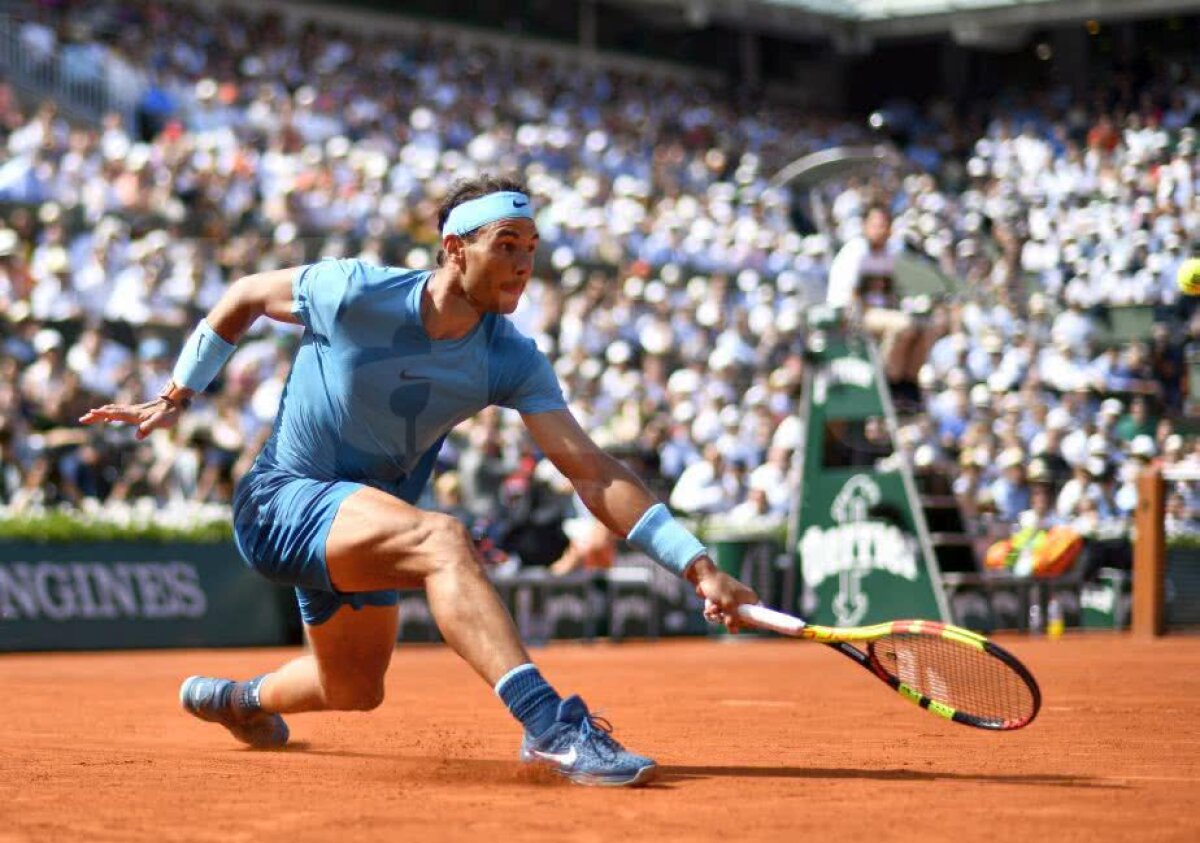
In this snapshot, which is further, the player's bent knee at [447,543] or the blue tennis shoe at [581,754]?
the player's bent knee at [447,543]

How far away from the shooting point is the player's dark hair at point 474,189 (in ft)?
19.2

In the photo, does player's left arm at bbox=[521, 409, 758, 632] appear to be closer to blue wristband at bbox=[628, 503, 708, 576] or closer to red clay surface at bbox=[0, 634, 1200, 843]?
blue wristband at bbox=[628, 503, 708, 576]

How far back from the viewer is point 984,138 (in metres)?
30.5

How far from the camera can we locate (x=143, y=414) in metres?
6.11

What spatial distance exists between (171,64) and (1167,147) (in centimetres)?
1267

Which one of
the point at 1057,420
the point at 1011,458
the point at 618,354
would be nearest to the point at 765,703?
the point at 1011,458

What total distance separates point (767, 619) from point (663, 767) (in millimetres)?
741

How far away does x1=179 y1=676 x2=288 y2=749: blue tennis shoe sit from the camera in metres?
6.77

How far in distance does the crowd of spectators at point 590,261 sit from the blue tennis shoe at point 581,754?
8.74m

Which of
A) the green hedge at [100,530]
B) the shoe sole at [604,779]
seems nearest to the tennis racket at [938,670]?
the shoe sole at [604,779]

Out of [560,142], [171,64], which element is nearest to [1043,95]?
[560,142]

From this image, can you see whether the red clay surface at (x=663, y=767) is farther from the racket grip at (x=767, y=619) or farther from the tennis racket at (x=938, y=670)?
the racket grip at (x=767, y=619)

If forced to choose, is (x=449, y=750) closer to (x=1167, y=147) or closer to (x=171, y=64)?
(x=171, y=64)

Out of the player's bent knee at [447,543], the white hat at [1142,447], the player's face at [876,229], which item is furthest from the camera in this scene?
the white hat at [1142,447]
